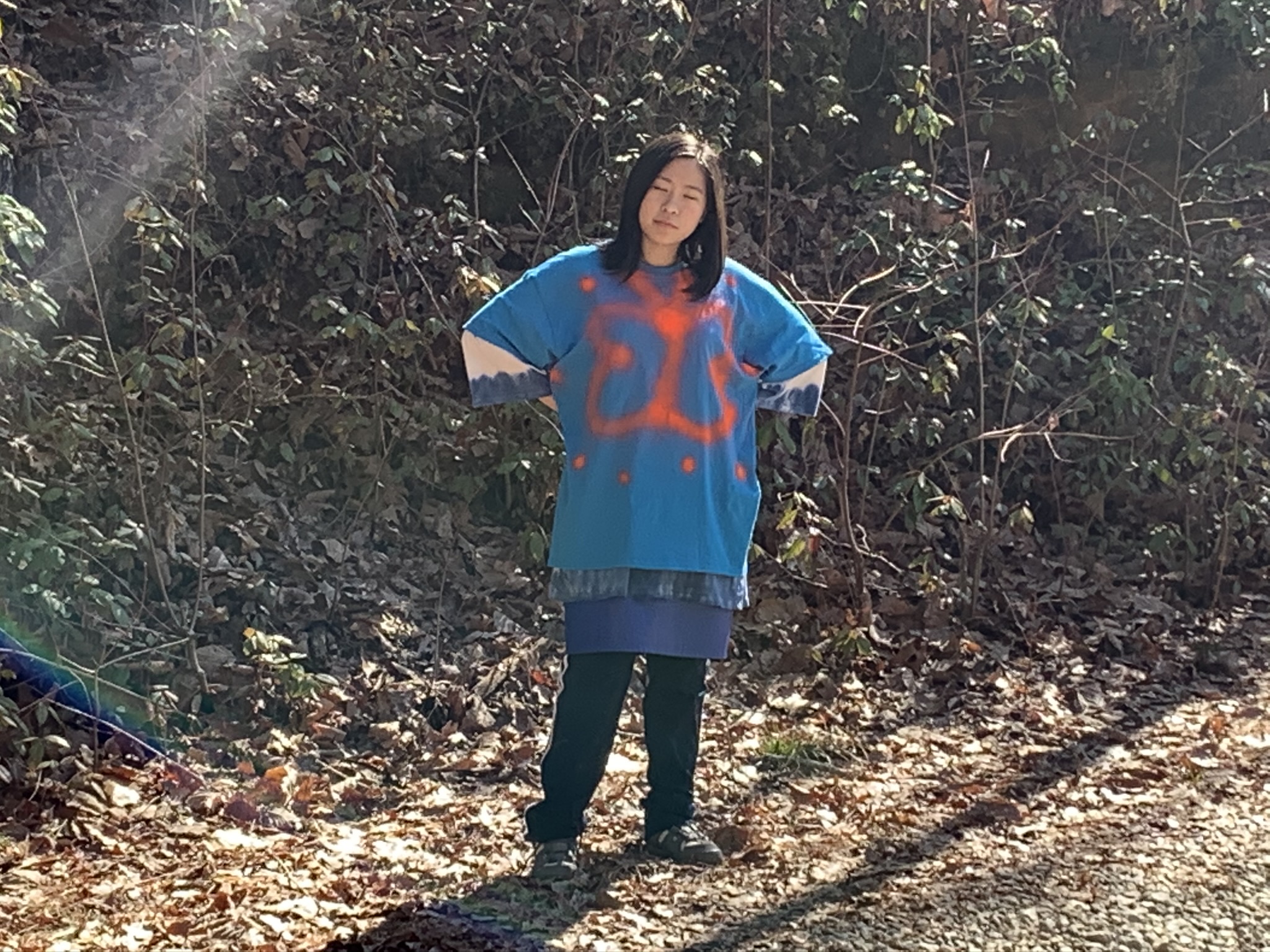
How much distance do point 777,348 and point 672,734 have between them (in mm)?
1076

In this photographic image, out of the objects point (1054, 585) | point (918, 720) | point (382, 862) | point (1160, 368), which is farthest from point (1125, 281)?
point (382, 862)

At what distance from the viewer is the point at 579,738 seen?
3.47 m

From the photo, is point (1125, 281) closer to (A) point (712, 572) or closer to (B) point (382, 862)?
(A) point (712, 572)

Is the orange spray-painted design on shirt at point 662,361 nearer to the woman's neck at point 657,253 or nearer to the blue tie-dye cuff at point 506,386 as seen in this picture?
the woman's neck at point 657,253

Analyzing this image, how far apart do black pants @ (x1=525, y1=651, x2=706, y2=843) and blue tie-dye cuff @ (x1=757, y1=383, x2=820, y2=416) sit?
0.74 meters

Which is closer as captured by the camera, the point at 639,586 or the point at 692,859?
the point at 639,586

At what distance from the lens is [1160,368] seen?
7348 millimetres

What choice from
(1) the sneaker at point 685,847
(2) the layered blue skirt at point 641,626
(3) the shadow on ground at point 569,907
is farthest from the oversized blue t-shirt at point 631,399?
(3) the shadow on ground at point 569,907

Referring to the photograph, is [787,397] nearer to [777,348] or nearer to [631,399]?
[777,348]

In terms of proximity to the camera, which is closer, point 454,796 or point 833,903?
point 833,903

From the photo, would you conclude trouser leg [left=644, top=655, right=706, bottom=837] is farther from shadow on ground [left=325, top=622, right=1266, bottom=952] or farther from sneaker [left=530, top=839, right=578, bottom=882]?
sneaker [left=530, top=839, right=578, bottom=882]

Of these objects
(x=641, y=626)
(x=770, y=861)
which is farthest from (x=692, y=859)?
(x=641, y=626)

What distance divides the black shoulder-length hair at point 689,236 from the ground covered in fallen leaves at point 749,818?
1582mm

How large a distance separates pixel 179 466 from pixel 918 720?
3.10 m
